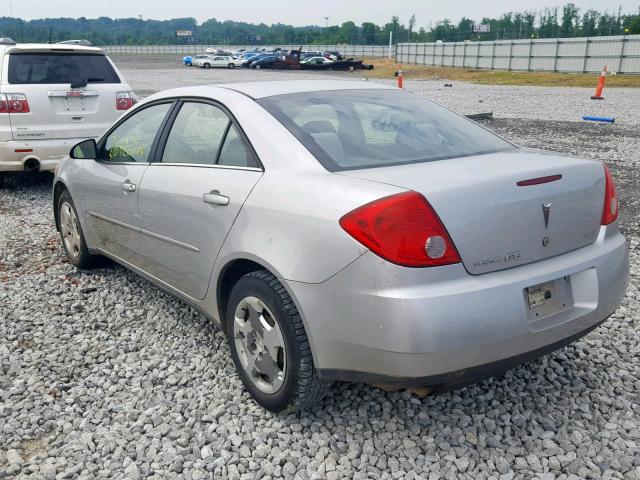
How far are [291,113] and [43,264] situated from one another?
10.9ft

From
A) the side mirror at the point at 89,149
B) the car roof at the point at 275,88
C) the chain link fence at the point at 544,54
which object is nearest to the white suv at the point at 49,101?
the side mirror at the point at 89,149

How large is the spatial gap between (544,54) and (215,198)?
46845mm

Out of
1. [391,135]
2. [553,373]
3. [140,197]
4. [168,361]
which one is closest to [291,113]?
[391,135]

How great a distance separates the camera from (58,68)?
7.84 meters

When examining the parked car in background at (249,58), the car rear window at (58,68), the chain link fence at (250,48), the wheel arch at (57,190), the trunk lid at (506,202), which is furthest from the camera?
the chain link fence at (250,48)

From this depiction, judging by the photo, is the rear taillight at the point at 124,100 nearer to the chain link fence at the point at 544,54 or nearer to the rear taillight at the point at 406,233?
the rear taillight at the point at 406,233

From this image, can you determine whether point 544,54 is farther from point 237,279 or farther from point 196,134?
point 237,279

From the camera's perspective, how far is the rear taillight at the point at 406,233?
2.50 m

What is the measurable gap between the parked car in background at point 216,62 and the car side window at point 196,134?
6055 centimetres

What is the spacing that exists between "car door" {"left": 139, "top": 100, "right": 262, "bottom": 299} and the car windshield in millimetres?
319

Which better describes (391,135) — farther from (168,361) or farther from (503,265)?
(168,361)

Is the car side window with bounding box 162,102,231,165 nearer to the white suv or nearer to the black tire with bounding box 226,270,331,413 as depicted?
the black tire with bounding box 226,270,331,413

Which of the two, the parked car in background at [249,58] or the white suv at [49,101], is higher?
the white suv at [49,101]

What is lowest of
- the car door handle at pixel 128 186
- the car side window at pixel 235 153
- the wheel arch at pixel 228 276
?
the wheel arch at pixel 228 276
